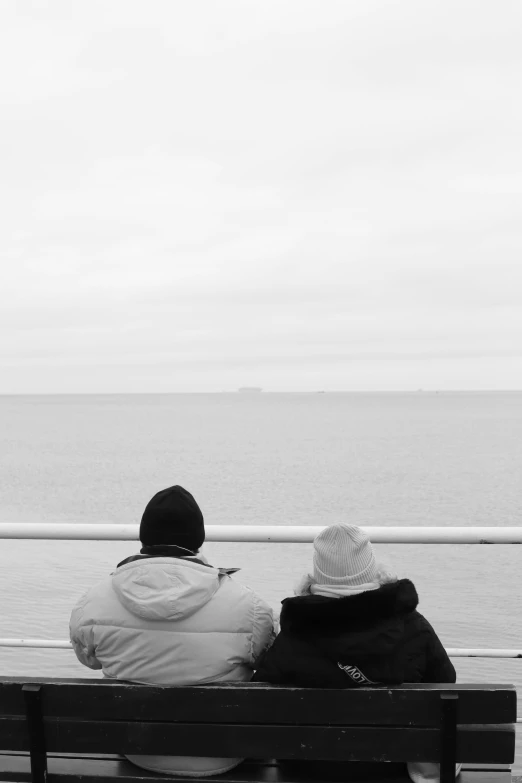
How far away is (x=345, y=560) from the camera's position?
217 centimetres

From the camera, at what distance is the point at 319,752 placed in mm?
2025

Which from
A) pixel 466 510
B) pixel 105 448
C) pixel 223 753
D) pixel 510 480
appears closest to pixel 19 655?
pixel 223 753

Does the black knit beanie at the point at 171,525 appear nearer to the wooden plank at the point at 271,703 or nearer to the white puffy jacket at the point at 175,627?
the white puffy jacket at the point at 175,627

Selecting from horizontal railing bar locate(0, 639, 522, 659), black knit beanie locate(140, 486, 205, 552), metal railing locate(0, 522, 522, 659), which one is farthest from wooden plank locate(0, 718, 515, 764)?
horizontal railing bar locate(0, 639, 522, 659)

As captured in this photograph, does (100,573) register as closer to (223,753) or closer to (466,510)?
(223,753)

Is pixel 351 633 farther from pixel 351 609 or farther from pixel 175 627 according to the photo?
pixel 175 627

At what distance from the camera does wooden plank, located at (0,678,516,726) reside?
1.95m

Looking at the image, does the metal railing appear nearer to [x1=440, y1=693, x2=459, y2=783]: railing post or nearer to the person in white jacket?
the person in white jacket

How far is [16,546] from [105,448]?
159 ft

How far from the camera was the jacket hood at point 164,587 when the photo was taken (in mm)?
2125

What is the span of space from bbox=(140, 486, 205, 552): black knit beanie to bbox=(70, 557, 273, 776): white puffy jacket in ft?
0.51

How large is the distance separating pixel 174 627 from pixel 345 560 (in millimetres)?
500

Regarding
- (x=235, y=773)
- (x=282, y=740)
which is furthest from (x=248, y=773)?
(x=282, y=740)

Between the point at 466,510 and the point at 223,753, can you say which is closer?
the point at 223,753
